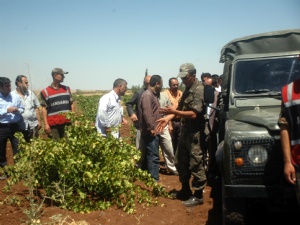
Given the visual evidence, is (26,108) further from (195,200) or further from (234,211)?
(234,211)

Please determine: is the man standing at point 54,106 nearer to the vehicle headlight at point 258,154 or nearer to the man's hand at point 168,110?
the man's hand at point 168,110

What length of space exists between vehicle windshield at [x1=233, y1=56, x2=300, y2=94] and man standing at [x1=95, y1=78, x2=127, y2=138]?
2472 mm

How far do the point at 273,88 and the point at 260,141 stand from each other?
1.52 metres

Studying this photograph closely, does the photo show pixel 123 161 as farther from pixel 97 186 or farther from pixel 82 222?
pixel 82 222

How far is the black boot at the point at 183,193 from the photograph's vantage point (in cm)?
529

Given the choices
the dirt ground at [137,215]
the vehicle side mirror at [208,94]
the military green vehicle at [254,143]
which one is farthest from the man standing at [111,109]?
the military green vehicle at [254,143]

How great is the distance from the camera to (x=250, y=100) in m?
4.37

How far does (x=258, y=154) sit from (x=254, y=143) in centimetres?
11

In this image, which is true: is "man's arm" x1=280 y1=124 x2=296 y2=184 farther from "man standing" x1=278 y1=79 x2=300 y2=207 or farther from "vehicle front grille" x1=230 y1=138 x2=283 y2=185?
"vehicle front grille" x1=230 y1=138 x2=283 y2=185

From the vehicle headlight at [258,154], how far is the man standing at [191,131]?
5.76 feet

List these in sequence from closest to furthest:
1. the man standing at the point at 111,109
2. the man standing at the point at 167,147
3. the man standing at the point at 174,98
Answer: the man standing at the point at 111,109
the man standing at the point at 167,147
the man standing at the point at 174,98

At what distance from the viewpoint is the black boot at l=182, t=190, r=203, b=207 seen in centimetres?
502

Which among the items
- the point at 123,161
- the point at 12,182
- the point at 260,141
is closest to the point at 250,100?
the point at 260,141

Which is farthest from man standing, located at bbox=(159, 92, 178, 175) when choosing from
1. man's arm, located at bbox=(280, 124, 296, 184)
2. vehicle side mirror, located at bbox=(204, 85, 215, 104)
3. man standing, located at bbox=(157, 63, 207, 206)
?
man's arm, located at bbox=(280, 124, 296, 184)
